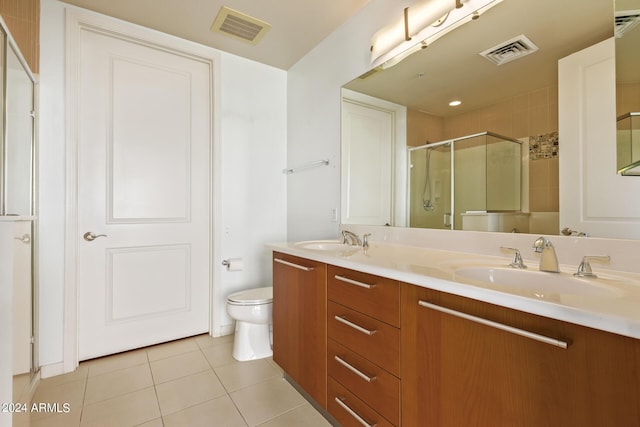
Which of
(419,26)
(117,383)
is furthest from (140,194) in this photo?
(419,26)

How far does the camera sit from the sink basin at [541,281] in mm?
797

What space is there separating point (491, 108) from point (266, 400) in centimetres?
190

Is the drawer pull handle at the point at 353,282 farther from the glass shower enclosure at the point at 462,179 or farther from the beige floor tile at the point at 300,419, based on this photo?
the beige floor tile at the point at 300,419

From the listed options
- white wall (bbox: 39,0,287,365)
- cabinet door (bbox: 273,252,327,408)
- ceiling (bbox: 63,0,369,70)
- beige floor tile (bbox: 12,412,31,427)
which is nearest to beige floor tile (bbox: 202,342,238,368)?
white wall (bbox: 39,0,287,365)

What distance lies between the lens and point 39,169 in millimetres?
1863

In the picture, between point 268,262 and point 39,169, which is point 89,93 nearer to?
point 39,169

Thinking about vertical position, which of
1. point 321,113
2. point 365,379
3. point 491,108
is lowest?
point 365,379

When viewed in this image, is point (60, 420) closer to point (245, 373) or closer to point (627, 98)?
point (245, 373)

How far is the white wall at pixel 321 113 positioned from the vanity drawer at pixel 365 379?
1.04 metres

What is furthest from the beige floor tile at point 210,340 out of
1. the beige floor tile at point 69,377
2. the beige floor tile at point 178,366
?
the beige floor tile at point 69,377

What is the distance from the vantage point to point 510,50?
1257mm

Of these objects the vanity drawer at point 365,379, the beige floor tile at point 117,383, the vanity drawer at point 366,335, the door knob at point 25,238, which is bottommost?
the beige floor tile at point 117,383

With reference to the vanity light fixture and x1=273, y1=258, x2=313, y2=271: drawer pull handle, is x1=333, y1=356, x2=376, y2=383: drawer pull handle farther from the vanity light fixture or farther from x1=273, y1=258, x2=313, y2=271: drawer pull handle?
the vanity light fixture

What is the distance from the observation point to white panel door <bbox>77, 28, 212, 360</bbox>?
2.07 metres
